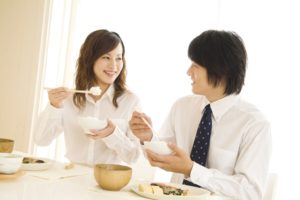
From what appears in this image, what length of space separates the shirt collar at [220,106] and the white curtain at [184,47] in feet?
2.97

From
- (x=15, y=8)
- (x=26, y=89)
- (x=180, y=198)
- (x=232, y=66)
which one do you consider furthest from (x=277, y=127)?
(x=15, y=8)

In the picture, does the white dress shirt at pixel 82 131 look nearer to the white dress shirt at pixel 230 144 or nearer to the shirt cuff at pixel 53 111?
the shirt cuff at pixel 53 111

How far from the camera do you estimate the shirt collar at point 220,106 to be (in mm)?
1837

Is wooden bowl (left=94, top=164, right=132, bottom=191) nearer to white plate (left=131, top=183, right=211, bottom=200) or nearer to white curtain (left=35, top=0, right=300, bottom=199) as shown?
white plate (left=131, top=183, right=211, bottom=200)

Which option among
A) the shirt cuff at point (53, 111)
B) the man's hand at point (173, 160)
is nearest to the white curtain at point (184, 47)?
the shirt cuff at point (53, 111)

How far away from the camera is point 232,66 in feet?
5.98

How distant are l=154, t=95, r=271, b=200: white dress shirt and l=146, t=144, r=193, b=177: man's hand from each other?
0.05 meters

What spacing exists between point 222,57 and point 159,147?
587mm

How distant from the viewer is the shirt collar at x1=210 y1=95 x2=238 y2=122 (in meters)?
1.84

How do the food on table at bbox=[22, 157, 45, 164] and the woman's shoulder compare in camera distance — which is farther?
the woman's shoulder

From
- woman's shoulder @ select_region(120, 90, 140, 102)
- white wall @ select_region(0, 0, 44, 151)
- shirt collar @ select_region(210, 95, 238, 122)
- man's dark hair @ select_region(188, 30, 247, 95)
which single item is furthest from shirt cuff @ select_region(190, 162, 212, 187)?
white wall @ select_region(0, 0, 44, 151)

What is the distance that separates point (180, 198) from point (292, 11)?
1.83 metres

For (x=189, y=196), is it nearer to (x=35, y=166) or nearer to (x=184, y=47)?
(x=35, y=166)

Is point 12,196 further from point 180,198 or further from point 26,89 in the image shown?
point 26,89
